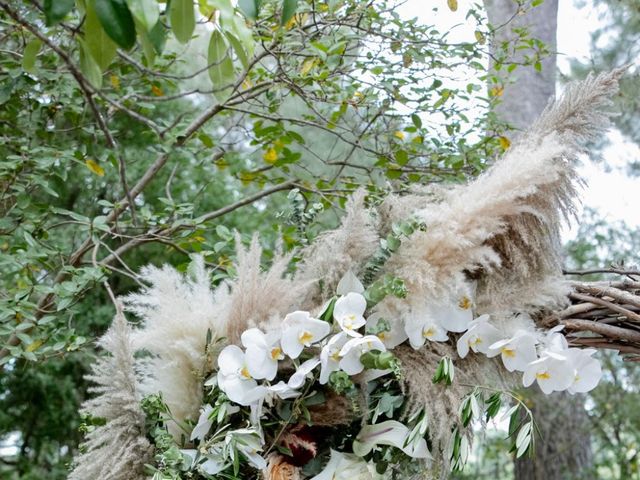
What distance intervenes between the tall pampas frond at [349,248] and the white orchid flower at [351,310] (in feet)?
0.21

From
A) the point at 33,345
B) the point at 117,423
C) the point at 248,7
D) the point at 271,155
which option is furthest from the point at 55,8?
the point at 271,155

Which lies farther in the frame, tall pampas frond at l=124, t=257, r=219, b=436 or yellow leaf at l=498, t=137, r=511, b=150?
yellow leaf at l=498, t=137, r=511, b=150

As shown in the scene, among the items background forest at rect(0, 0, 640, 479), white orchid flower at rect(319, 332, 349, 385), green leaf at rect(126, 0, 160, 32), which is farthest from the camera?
background forest at rect(0, 0, 640, 479)

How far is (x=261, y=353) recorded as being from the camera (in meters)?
1.16

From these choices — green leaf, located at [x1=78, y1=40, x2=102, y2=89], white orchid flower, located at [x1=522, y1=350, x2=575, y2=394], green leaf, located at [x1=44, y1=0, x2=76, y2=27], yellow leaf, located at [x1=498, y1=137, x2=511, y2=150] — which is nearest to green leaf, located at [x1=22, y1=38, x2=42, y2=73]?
green leaf, located at [x1=78, y1=40, x2=102, y2=89]

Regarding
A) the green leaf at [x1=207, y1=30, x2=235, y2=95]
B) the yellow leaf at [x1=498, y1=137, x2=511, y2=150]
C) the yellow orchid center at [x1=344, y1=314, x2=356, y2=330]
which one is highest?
the green leaf at [x1=207, y1=30, x2=235, y2=95]

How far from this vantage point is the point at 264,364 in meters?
1.16

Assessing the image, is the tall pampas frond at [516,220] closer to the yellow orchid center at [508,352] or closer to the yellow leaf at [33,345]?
the yellow orchid center at [508,352]

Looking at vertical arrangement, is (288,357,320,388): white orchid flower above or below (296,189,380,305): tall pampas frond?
below

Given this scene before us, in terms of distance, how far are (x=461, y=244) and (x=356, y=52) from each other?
1.60 metres

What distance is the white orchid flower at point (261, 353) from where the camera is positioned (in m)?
1.15

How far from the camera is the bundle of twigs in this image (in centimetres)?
120

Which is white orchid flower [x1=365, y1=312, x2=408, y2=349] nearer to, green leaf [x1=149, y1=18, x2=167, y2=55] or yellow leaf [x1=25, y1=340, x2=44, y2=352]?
green leaf [x1=149, y1=18, x2=167, y2=55]

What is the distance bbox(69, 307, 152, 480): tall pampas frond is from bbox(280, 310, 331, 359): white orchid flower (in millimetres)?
253
